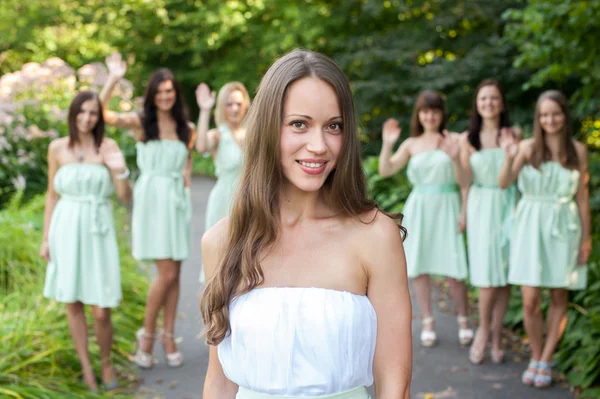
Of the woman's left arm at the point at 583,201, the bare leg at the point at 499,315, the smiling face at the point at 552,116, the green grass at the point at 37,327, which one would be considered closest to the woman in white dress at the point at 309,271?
the green grass at the point at 37,327

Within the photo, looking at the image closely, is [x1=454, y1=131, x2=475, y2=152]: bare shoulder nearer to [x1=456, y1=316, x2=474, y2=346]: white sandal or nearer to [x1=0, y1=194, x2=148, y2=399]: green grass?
[x1=456, y1=316, x2=474, y2=346]: white sandal

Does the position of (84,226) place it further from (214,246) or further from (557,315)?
(557,315)

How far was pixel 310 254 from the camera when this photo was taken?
222 cm

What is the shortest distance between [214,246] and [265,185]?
0.29 metres

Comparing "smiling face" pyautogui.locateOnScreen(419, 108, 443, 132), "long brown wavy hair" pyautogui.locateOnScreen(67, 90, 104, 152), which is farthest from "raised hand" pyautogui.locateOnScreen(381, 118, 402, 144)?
"long brown wavy hair" pyautogui.locateOnScreen(67, 90, 104, 152)

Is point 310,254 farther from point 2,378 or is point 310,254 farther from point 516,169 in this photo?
point 516,169

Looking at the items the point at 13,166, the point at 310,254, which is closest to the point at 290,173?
the point at 310,254

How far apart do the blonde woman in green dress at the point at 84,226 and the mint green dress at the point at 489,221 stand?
2.98 m

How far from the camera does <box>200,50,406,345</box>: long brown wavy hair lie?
213cm

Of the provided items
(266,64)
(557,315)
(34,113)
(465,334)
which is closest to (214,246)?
(557,315)

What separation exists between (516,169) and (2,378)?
4084 millimetres

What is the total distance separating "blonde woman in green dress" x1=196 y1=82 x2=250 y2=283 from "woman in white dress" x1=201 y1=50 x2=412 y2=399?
4.56m

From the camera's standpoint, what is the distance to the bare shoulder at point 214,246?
2.35 meters

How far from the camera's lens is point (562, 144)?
18.9 feet
